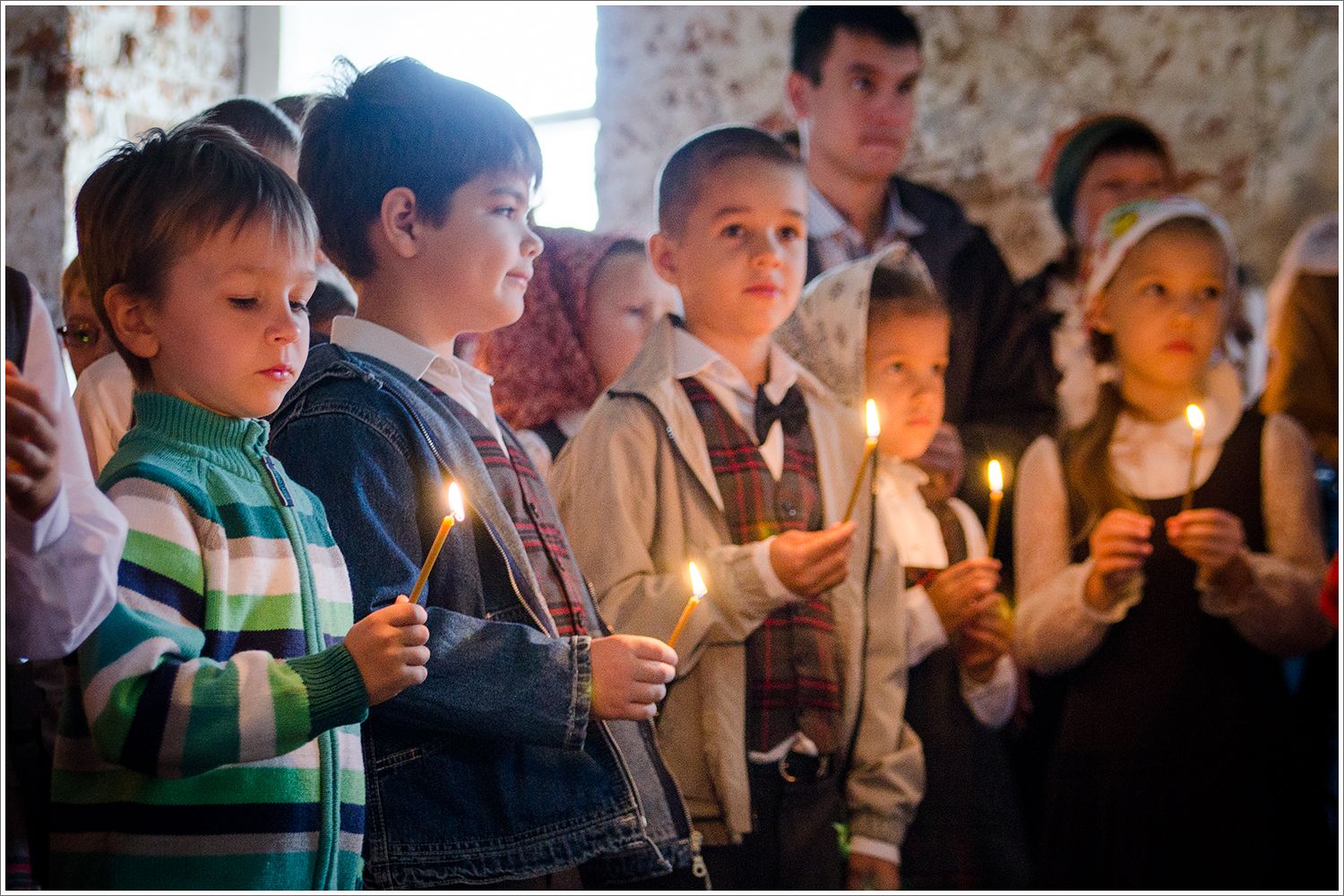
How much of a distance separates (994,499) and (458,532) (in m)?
0.93

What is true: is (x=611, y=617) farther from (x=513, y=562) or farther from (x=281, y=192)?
(x=281, y=192)

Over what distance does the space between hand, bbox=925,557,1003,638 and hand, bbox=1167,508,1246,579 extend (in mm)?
354

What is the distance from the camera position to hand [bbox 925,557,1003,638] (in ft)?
7.70

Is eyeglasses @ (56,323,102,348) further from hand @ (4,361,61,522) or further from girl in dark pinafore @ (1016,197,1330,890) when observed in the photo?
girl in dark pinafore @ (1016,197,1330,890)

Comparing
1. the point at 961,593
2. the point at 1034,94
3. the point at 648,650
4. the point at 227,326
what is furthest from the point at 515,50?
the point at 648,650

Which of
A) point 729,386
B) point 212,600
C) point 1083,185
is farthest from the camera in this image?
point 1083,185

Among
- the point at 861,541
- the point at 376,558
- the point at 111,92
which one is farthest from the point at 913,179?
the point at 376,558

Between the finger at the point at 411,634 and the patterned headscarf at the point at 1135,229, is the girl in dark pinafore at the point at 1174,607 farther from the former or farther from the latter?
the finger at the point at 411,634

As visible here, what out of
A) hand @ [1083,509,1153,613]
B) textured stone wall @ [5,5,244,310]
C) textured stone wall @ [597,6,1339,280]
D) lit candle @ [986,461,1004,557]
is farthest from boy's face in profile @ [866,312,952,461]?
textured stone wall @ [5,5,244,310]

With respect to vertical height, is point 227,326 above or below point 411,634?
above

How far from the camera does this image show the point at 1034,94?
2900mm

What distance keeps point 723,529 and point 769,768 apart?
0.35 meters

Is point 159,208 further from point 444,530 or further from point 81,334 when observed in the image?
point 81,334

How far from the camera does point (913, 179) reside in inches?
115
